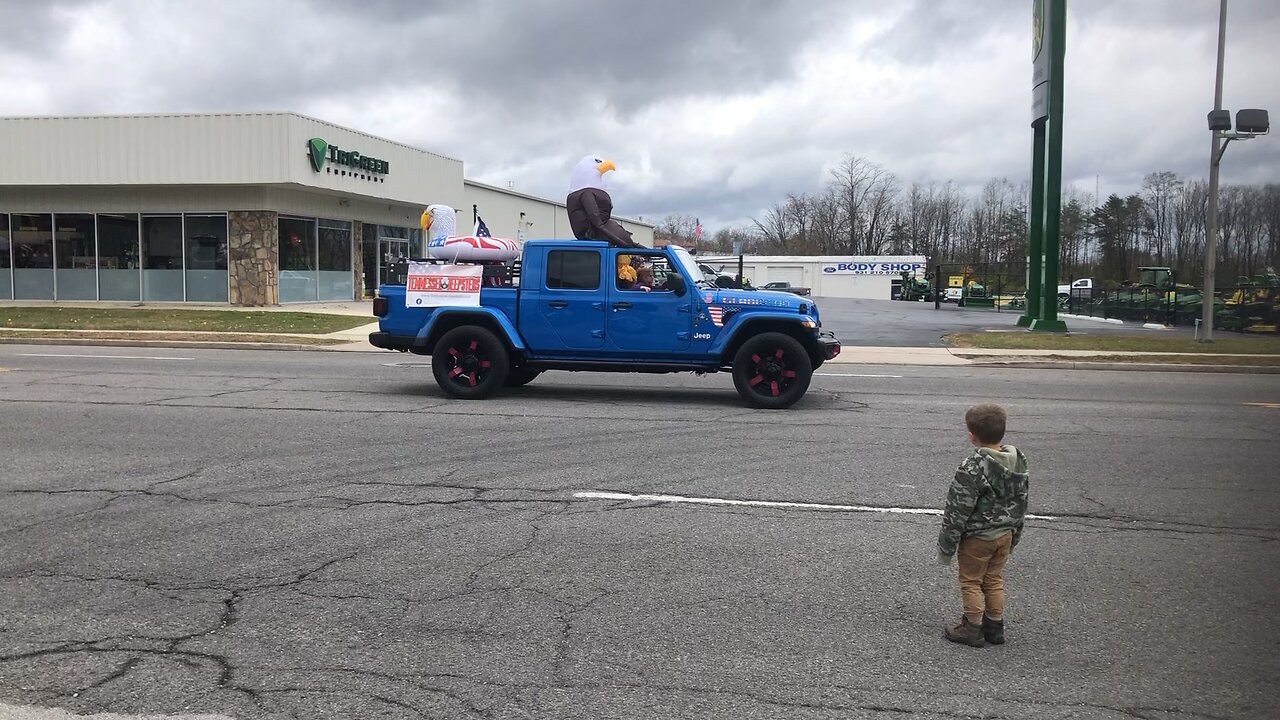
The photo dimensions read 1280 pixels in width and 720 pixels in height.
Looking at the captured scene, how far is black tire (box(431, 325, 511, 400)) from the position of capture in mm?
11680

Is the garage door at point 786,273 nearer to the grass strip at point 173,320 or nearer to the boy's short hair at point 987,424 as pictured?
the grass strip at point 173,320

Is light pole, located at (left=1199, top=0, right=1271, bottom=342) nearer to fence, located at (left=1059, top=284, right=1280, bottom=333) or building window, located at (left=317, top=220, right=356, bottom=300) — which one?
fence, located at (left=1059, top=284, right=1280, bottom=333)

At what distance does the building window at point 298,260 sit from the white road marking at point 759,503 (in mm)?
24965

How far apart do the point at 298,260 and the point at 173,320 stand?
7573 mm

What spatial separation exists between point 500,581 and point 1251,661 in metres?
3.54

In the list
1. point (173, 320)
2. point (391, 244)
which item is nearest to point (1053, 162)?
point (173, 320)

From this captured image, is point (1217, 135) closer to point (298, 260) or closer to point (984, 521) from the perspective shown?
point (984, 521)

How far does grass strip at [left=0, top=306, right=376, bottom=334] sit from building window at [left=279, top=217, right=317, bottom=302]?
13.0ft

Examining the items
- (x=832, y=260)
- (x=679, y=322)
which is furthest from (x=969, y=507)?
(x=832, y=260)

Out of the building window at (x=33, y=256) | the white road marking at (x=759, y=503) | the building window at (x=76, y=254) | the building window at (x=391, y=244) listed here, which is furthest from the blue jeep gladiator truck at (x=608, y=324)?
the building window at (x=391, y=244)

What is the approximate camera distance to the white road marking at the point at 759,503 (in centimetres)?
676

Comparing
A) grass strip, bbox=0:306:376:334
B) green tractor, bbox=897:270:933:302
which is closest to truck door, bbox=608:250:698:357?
grass strip, bbox=0:306:376:334

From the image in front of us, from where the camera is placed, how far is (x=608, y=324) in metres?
11.5

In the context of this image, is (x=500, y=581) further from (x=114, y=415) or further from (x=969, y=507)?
(x=114, y=415)
